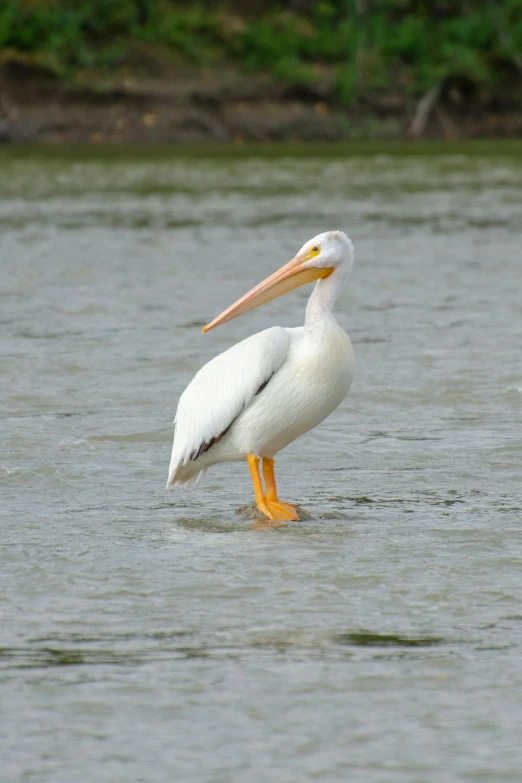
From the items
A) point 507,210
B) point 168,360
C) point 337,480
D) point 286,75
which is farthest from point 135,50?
point 337,480

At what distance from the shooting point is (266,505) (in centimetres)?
476

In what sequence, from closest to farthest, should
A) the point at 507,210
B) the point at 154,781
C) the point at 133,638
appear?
the point at 154,781
the point at 133,638
the point at 507,210

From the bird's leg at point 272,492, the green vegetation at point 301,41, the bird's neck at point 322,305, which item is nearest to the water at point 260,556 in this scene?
the bird's leg at point 272,492

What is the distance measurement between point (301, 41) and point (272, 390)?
25296mm

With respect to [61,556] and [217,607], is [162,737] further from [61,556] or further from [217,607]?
[61,556]

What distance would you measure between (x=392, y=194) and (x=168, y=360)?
9.58m

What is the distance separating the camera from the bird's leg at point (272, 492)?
4746 mm

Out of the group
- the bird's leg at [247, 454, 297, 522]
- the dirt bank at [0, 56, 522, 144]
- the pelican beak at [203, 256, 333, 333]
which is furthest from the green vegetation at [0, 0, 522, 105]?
the bird's leg at [247, 454, 297, 522]

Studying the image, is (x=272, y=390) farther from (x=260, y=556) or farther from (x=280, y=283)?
(x=260, y=556)

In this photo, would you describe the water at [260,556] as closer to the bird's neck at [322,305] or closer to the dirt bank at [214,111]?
the bird's neck at [322,305]

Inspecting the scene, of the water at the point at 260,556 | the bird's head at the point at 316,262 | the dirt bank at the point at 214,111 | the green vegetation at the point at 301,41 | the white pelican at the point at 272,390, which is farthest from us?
the green vegetation at the point at 301,41

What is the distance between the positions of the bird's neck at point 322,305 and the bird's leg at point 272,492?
53 cm

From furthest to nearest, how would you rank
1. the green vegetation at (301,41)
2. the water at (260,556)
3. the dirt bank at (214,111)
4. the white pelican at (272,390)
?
the green vegetation at (301,41) → the dirt bank at (214,111) → the white pelican at (272,390) → the water at (260,556)

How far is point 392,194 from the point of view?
1683 cm
